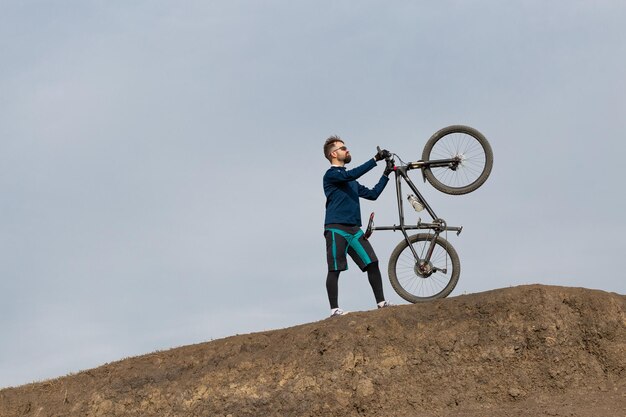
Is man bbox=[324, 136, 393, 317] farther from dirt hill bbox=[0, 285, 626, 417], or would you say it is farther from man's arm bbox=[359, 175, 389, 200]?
dirt hill bbox=[0, 285, 626, 417]

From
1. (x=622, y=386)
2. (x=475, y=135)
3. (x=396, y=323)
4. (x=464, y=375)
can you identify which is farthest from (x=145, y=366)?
(x=622, y=386)

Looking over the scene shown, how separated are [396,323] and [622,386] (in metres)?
3.09

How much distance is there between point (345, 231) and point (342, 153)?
1.23m

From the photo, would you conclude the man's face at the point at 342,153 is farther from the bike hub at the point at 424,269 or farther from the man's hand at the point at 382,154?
the bike hub at the point at 424,269

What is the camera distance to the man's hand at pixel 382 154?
44.4ft

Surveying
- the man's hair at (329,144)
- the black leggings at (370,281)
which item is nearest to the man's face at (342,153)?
the man's hair at (329,144)

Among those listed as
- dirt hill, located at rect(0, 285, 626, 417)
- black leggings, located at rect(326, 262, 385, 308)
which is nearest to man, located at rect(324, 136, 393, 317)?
black leggings, located at rect(326, 262, 385, 308)

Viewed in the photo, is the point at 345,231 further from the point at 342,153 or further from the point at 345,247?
the point at 342,153

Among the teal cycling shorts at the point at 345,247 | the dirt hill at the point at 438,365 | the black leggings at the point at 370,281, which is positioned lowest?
the dirt hill at the point at 438,365

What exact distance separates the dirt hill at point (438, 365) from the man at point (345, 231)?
48cm

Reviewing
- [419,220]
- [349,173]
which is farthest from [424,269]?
[349,173]

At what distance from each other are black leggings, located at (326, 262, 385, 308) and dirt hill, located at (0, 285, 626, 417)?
31 centimetres

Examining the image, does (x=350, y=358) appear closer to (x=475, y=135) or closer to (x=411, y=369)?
(x=411, y=369)

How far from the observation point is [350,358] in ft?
42.0
